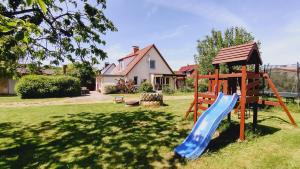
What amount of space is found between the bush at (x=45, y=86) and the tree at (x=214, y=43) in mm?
20996

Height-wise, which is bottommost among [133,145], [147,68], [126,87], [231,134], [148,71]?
[133,145]

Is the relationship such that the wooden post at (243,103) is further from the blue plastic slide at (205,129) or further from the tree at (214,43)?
the tree at (214,43)

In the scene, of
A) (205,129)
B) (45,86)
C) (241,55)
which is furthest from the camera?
(45,86)

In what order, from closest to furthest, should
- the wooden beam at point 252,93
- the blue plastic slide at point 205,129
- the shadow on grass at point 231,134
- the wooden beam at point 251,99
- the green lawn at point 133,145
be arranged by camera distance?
the green lawn at point 133,145 < the blue plastic slide at point 205,129 < the shadow on grass at point 231,134 < the wooden beam at point 251,99 < the wooden beam at point 252,93

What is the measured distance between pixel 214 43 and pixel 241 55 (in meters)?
29.1

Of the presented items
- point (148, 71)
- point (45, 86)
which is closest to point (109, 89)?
point (148, 71)

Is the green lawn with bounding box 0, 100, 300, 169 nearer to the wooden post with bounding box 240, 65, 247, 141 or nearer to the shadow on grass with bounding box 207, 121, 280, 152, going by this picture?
the shadow on grass with bounding box 207, 121, 280, 152

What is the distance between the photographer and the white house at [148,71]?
32.6 meters

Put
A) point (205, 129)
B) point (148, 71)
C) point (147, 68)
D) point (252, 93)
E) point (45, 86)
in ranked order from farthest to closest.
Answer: point (148, 71) < point (147, 68) < point (45, 86) < point (252, 93) < point (205, 129)

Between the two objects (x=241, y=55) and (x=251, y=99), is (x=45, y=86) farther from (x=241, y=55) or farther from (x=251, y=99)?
(x=251, y=99)

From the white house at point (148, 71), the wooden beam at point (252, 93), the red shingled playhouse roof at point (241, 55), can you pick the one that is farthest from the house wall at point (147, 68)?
the wooden beam at point (252, 93)

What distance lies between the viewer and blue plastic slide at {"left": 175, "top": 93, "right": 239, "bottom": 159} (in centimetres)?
567

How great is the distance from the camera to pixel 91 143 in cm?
683

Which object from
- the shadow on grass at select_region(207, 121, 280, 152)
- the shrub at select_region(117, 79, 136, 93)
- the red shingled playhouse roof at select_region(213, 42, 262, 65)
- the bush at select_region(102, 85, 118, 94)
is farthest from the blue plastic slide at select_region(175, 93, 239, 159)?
the bush at select_region(102, 85, 118, 94)
